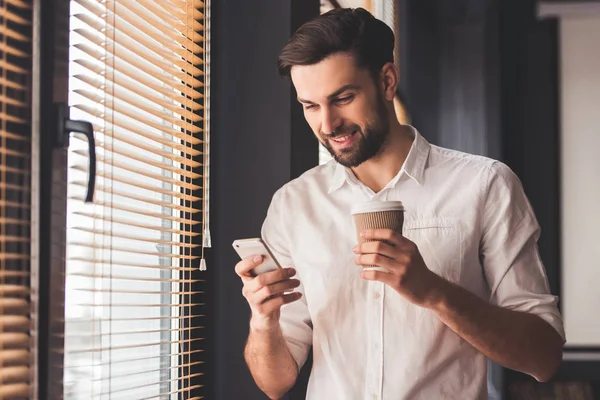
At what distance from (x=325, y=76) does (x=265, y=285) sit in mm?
435

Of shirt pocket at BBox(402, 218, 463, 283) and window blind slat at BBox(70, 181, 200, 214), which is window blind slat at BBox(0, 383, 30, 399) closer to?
window blind slat at BBox(70, 181, 200, 214)

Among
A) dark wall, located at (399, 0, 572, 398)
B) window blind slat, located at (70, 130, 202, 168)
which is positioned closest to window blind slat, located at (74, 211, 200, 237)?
window blind slat, located at (70, 130, 202, 168)

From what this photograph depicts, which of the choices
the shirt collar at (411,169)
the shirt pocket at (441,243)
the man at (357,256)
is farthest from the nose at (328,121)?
the shirt pocket at (441,243)

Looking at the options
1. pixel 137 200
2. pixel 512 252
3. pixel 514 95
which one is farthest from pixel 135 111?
pixel 514 95

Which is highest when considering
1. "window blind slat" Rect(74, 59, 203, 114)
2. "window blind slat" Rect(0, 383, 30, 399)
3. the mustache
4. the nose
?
"window blind slat" Rect(74, 59, 203, 114)

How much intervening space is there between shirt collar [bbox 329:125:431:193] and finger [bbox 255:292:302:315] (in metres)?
0.30

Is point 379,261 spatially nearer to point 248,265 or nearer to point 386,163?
point 248,265

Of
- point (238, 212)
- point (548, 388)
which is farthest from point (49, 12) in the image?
point (548, 388)

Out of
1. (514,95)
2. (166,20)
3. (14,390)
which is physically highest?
→ (514,95)

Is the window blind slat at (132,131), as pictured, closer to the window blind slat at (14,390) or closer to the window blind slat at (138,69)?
the window blind slat at (138,69)

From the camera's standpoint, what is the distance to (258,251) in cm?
137

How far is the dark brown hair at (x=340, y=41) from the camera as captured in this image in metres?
1.57

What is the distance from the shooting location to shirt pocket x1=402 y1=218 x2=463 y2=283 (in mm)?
1557

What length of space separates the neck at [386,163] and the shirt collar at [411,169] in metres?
0.03
